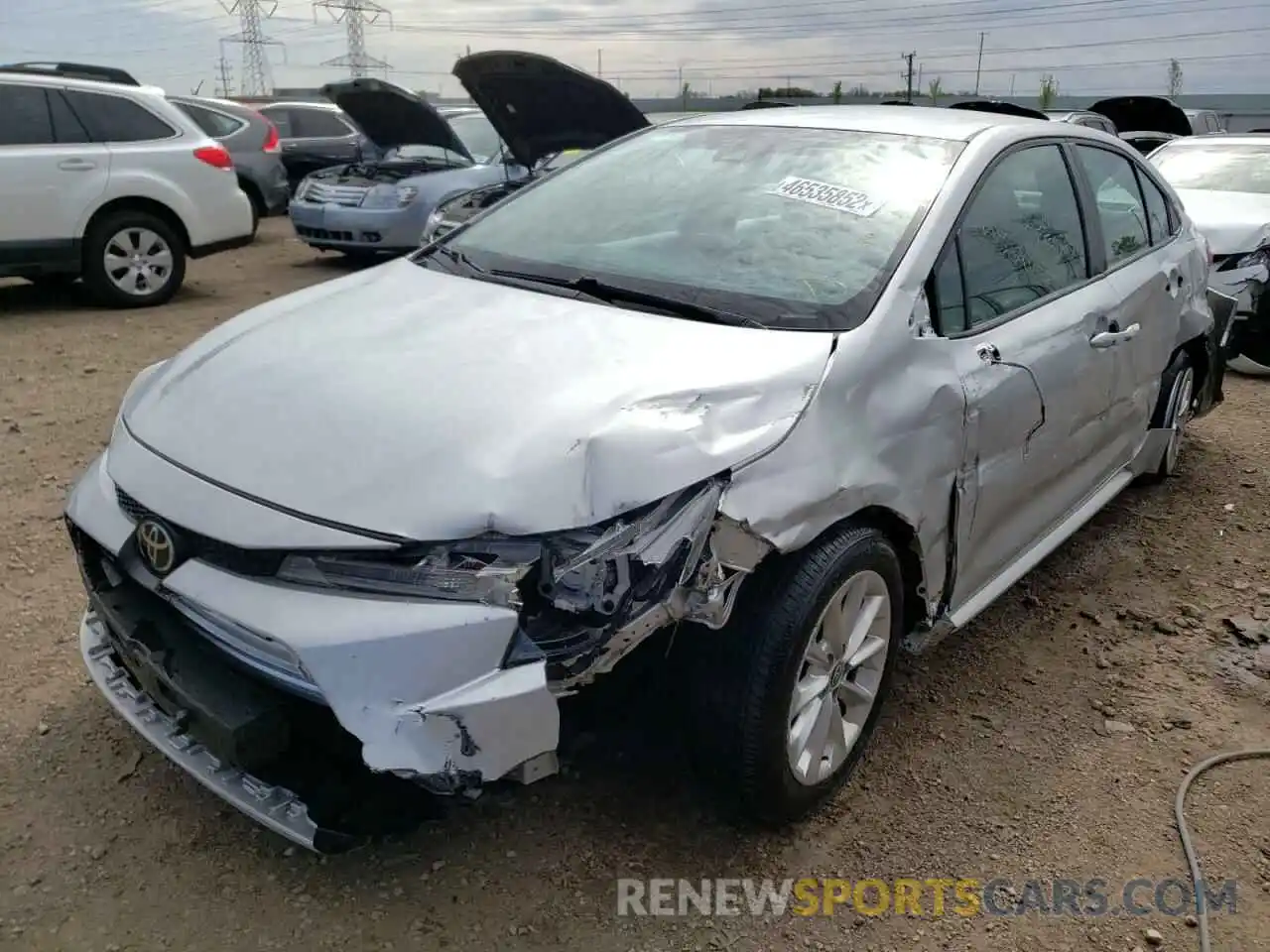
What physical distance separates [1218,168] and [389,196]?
6.75 metres

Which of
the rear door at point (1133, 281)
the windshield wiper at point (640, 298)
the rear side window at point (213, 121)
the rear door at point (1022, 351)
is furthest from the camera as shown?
the rear side window at point (213, 121)

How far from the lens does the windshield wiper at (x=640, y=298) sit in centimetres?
255

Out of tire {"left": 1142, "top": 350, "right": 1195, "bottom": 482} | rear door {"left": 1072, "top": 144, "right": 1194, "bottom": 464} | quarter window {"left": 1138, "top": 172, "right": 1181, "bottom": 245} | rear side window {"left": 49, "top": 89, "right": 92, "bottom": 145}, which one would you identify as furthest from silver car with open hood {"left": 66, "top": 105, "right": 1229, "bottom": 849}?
rear side window {"left": 49, "top": 89, "right": 92, "bottom": 145}

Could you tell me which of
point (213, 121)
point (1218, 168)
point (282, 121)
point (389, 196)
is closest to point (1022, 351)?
point (1218, 168)

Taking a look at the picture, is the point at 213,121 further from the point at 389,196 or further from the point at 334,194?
the point at 389,196

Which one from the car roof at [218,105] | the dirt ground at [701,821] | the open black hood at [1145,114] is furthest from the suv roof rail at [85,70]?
the open black hood at [1145,114]

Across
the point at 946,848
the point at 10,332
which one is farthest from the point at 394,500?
the point at 10,332

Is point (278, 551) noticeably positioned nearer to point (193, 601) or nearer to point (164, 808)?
point (193, 601)

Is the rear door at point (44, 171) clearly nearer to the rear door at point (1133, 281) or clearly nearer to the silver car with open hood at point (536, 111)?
the silver car with open hood at point (536, 111)

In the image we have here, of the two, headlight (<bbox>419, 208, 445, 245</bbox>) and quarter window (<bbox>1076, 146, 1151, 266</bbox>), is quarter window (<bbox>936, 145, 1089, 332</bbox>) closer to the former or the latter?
quarter window (<bbox>1076, 146, 1151, 266</bbox>)

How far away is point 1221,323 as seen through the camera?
188 inches

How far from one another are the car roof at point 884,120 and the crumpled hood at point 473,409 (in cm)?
114

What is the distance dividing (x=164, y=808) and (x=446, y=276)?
5.19 feet

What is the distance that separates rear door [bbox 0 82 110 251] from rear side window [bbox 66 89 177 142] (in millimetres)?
82
